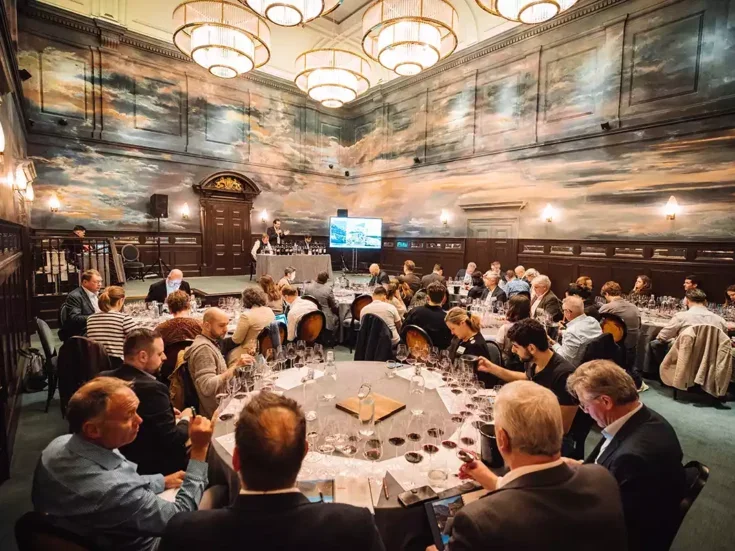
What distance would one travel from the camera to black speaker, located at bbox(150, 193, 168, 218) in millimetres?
11672

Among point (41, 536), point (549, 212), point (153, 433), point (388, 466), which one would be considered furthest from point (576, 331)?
point (549, 212)

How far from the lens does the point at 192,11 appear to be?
706 cm

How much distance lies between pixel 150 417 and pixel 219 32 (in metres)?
7.32

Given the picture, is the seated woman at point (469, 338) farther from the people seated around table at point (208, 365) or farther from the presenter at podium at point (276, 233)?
the presenter at podium at point (276, 233)

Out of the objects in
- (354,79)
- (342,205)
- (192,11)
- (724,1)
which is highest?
(724,1)

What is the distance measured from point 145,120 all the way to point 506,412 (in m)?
13.5

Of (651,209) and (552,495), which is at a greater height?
(651,209)

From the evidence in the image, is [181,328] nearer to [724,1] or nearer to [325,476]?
[325,476]

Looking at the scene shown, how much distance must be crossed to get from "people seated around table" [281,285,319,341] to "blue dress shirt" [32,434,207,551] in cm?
352

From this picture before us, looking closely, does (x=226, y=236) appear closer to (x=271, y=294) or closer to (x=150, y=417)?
(x=271, y=294)

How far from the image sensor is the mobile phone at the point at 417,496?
5.22 ft

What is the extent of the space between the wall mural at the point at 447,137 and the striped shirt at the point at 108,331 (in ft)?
28.7

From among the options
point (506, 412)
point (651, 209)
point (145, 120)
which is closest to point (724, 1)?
point (651, 209)

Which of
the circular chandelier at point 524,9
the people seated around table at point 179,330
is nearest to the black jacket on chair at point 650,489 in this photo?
the people seated around table at point 179,330
